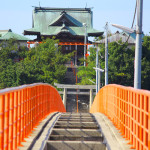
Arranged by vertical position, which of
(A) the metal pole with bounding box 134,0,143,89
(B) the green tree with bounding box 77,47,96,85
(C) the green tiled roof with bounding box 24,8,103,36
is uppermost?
(C) the green tiled roof with bounding box 24,8,103,36

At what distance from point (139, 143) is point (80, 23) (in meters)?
64.0

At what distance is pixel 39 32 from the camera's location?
68.7 m

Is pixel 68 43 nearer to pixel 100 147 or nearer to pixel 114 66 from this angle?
pixel 114 66

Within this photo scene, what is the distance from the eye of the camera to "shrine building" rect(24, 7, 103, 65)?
66.1 meters

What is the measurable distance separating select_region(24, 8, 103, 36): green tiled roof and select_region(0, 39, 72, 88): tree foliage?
16.9ft

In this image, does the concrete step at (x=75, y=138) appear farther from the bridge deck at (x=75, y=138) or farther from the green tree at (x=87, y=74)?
the green tree at (x=87, y=74)

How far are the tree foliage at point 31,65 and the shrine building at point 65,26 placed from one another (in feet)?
12.7

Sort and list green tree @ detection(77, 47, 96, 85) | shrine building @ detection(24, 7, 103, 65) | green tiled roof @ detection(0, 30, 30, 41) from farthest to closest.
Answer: green tiled roof @ detection(0, 30, 30, 41), shrine building @ detection(24, 7, 103, 65), green tree @ detection(77, 47, 96, 85)

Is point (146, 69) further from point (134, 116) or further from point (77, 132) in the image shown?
point (134, 116)

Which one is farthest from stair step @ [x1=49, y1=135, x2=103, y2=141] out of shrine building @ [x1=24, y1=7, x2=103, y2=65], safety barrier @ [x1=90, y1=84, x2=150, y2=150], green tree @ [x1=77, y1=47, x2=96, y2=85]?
shrine building @ [x1=24, y1=7, x2=103, y2=65]

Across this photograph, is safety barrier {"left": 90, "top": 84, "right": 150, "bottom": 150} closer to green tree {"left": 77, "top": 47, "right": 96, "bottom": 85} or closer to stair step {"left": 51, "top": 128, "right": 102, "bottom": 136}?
stair step {"left": 51, "top": 128, "right": 102, "bottom": 136}

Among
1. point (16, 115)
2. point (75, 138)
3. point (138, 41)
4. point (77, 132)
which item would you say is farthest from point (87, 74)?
point (16, 115)

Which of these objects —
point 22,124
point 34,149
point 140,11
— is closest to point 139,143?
point 34,149

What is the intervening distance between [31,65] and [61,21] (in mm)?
14803
